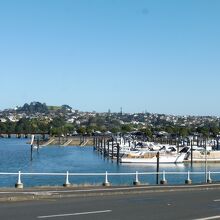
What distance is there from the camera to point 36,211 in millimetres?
20641

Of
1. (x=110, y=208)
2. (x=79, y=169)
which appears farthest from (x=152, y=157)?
(x=110, y=208)

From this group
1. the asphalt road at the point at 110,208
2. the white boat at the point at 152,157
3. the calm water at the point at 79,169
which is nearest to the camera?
the asphalt road at the point at 110,208

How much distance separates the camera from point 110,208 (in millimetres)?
22234

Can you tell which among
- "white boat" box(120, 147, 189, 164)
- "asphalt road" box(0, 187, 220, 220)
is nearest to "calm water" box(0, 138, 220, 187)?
"white boat" box(120, 147, 189, 164)

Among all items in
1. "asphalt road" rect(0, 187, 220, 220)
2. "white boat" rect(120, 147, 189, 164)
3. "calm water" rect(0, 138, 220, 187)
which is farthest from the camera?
"white boat" rect(120, 147, 189, 164)

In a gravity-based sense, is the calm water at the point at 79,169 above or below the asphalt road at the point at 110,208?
below

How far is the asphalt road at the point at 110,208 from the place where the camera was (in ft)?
63.7

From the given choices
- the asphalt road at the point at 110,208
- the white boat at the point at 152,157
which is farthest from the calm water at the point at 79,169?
the asphalt road at the point at 110,208

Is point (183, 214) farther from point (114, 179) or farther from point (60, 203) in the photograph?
point (114, 179)

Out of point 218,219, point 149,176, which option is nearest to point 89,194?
point 218,219

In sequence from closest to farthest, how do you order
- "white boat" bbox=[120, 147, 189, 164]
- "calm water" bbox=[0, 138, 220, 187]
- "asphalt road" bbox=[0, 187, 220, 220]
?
"asphalt road" bbox=[0, 187, 220, 220]
"calm water" bbox=[0, 138, 220, 187]
"white boat" bbox=[120, 147, 189, 164]

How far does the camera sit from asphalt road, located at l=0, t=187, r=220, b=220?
19406mm

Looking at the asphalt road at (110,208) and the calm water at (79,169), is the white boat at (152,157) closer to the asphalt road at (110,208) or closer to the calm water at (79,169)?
the calm water at (79,169)

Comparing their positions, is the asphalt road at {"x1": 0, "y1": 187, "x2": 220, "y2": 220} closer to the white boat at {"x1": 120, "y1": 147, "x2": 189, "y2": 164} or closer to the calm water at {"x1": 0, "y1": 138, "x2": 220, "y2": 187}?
the calm water at {"x1": 0, "y1": 138, "x2": 220, "y2": 187}
